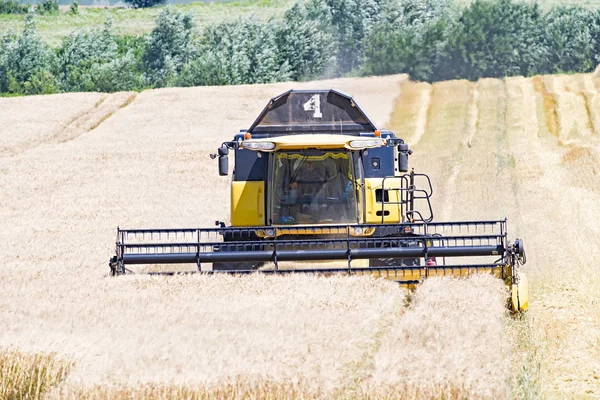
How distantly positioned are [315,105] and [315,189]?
1.44m

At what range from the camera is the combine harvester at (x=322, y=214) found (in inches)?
529

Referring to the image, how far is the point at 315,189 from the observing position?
14.5m

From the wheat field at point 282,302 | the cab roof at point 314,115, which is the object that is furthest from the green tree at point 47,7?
the cab roof at point 314,115

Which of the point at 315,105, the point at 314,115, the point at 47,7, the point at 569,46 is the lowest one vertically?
the point at 314,115

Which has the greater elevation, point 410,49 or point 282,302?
point 410,49

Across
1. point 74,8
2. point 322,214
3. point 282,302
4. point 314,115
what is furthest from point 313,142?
point 74,8

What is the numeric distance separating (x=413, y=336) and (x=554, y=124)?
1250 inches

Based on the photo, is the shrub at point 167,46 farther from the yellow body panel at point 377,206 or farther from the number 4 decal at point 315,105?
the yellow body panel at point 377,206

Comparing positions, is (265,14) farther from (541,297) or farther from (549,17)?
(541,297)

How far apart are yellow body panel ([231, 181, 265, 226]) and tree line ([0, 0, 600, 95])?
41584 mm

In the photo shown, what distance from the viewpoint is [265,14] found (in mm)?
109250

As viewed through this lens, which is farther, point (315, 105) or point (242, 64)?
point (242, 64)

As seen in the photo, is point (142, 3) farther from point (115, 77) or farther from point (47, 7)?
point (115, 77)

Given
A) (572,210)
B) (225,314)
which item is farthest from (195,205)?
(225,314)
